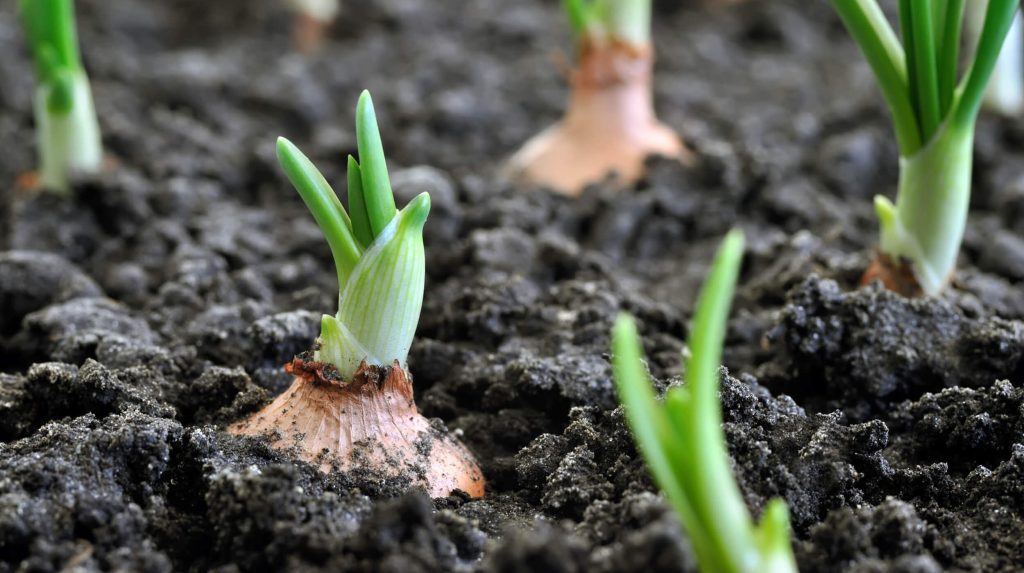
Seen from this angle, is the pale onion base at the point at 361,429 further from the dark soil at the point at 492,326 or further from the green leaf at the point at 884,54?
the green leaf at the point at 884,54

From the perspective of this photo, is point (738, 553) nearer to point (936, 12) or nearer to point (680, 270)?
point (936, 12)

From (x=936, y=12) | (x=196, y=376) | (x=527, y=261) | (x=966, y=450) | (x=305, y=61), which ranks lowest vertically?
(x=966, y=450)

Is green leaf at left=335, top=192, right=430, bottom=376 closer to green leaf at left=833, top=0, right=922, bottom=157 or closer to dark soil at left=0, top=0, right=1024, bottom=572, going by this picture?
dark soil at left=0, top=0, right=1024, bottom=572

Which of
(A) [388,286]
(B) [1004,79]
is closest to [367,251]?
(A) [388,286]

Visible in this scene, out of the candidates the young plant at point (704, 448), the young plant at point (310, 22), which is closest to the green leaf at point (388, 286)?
the young plant at point (704, 448)

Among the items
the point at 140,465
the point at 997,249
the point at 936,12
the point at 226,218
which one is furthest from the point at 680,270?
the point at 140,465

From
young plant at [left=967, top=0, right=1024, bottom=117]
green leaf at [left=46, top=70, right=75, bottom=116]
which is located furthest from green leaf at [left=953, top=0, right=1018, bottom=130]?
green leaf at [left=46, top=70, right=75, bottom=116]

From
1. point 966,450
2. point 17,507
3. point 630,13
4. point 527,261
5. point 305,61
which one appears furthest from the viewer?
point 305,61
